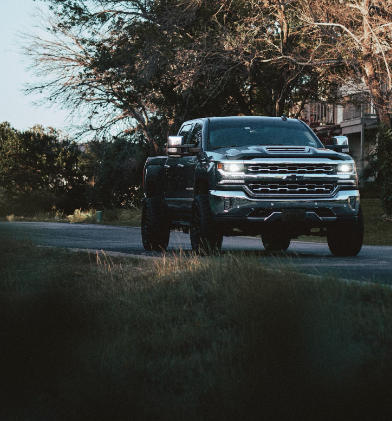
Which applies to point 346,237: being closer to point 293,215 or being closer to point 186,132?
point 293,215

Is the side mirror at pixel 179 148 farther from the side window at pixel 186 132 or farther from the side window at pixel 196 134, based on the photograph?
the side window at pixel 186 132

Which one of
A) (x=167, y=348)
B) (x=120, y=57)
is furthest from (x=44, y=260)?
(x=120, y=57)

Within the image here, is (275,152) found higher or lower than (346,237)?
higher

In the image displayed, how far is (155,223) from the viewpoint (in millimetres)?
15047

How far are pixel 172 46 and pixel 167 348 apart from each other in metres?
23.1

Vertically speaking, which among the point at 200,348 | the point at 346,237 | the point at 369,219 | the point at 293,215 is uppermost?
the point at 293,215

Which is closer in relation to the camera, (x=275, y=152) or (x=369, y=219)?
(x=275, y=152)

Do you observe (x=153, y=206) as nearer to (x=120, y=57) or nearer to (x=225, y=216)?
(x=225, y=216)

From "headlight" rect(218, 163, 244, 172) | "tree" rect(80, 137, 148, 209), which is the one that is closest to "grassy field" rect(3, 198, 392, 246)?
"tree" rect(80, 137, 148, 209)

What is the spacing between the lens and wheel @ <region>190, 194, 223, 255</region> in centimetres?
1209

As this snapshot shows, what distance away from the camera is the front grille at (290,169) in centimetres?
1207

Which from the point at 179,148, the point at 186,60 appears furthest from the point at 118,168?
the point at 179,148

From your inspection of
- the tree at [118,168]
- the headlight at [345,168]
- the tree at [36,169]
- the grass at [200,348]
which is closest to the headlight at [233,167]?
the headlight at [345,168]

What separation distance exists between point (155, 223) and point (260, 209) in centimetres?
343
